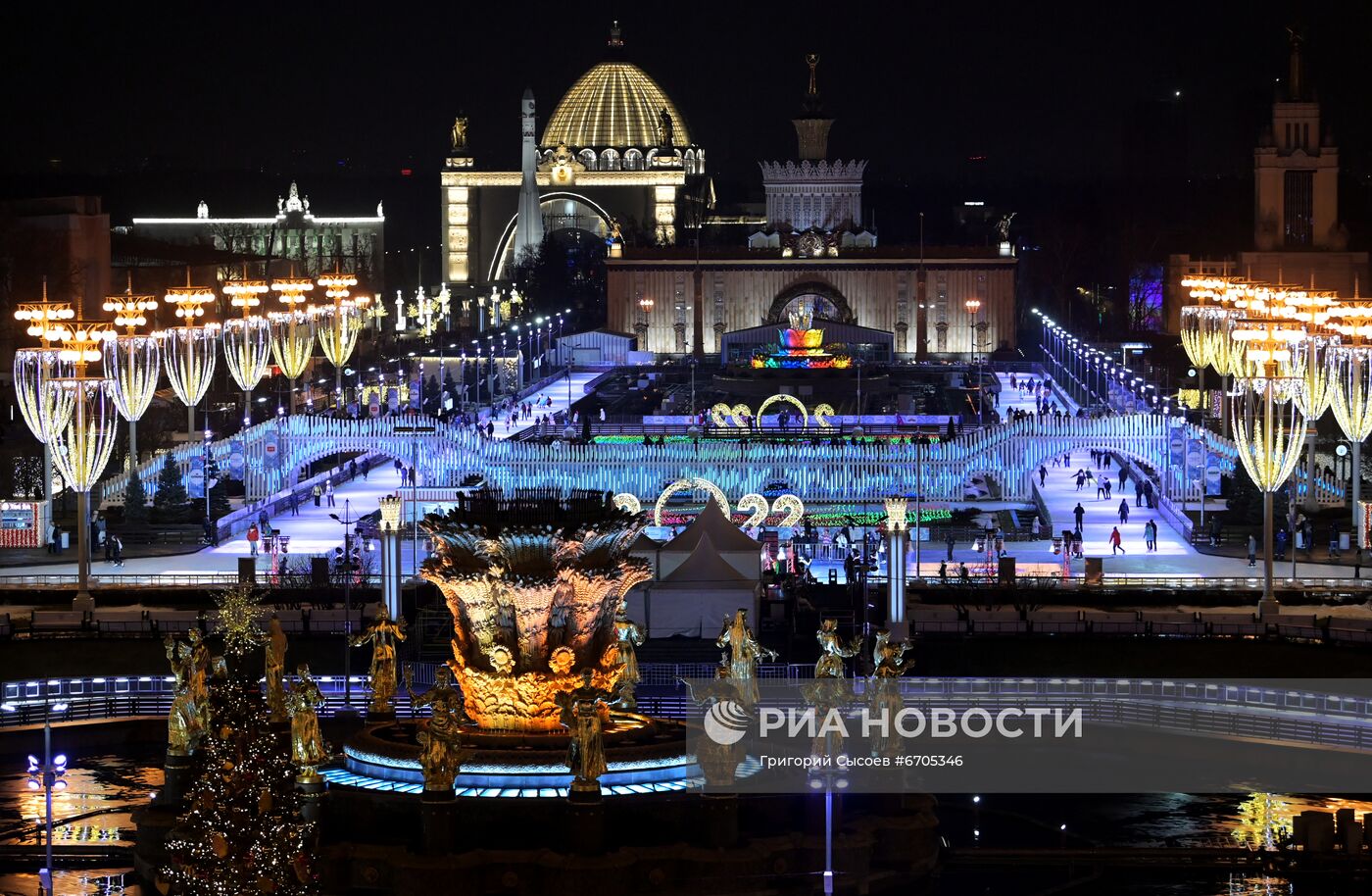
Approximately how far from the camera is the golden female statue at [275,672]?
23734 millimetres

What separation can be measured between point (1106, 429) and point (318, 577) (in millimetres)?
17818

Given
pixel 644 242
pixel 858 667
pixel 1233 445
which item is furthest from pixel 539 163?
pixel 858 667

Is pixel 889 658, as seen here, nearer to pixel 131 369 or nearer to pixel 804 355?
pixel 131 369

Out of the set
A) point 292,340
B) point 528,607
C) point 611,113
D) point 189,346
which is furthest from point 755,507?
point 611,113

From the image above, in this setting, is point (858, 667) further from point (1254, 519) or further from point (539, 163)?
point (539, 163)

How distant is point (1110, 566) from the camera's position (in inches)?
1603

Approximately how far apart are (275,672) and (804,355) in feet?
165

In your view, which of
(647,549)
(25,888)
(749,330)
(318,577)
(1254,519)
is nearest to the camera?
(25,888)

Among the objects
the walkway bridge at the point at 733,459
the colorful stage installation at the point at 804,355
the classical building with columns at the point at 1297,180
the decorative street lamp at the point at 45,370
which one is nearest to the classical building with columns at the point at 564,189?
the classical building with columns at the point at 1297,180

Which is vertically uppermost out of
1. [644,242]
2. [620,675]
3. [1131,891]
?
[644,242]

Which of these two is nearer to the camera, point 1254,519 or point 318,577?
point 318,577

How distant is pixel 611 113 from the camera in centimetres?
13425

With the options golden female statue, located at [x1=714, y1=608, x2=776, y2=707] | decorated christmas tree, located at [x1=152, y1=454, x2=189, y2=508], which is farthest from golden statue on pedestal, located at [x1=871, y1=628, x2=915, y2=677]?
decorated christmas tree, located at [x1=152, y1=454, x2=189, y2=508]

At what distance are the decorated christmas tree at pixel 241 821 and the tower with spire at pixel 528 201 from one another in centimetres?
10635
